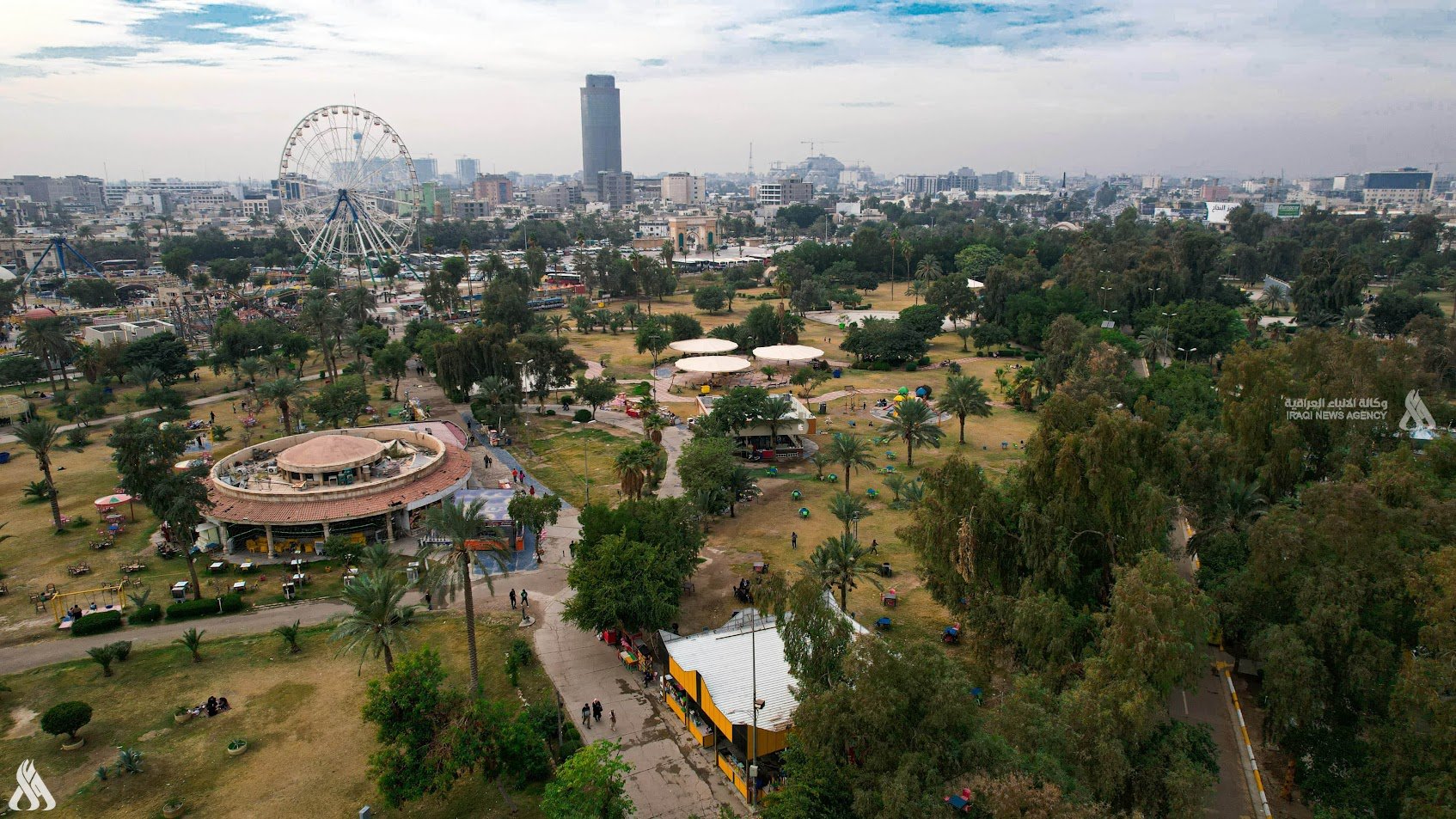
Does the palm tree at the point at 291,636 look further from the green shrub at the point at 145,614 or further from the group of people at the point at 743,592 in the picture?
the group of people at the point at 743,592

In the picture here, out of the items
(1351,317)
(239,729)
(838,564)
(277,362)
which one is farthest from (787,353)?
(239,729)

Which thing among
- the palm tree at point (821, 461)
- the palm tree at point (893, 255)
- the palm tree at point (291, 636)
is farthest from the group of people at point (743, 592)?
the palm tree at point (893, 255)

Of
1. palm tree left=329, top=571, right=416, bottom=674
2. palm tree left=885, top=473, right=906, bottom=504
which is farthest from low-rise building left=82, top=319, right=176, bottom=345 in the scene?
palm tree left=885, top=473, right=906, bottom=504

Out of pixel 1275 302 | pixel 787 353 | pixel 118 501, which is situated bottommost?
pixel 118 501

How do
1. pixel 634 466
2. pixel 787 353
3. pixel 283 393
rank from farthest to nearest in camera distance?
pixel 787 353
pixel 283 393
pixel 634 466

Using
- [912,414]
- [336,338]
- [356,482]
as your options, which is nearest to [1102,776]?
[912,414]

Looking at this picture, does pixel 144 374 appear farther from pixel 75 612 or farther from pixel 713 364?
pixel 713 364

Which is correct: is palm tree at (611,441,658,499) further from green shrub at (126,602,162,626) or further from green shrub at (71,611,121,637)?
green shrub at (71,611,121,637)

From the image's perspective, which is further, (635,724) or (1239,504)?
(1239,504)
